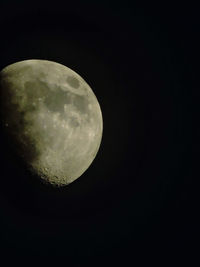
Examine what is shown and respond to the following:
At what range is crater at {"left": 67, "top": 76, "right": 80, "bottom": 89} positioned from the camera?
212 cm

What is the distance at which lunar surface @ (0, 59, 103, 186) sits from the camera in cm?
188

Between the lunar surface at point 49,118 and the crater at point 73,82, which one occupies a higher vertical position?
the crater at point 73,82

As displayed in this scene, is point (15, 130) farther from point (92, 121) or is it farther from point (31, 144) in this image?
point (92, 121)

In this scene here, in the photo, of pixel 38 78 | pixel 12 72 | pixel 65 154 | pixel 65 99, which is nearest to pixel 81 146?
pixel 65 154

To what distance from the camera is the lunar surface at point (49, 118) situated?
73.9 inches

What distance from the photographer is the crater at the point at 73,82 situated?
212 cm

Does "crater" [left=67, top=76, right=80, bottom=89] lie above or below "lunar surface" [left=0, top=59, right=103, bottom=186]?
above

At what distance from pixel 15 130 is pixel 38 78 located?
0.39 metres

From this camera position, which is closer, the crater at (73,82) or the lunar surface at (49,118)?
the lunar surface at (49,118)

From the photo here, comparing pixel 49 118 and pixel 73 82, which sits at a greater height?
pixel 73 82

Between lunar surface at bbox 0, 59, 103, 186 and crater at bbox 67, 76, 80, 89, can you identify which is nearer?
lunar surface at bbox 0, 59, 103, 186

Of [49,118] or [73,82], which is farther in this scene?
[73,82]

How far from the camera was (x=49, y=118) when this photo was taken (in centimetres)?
190

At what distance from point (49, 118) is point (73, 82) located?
0.40 metres
